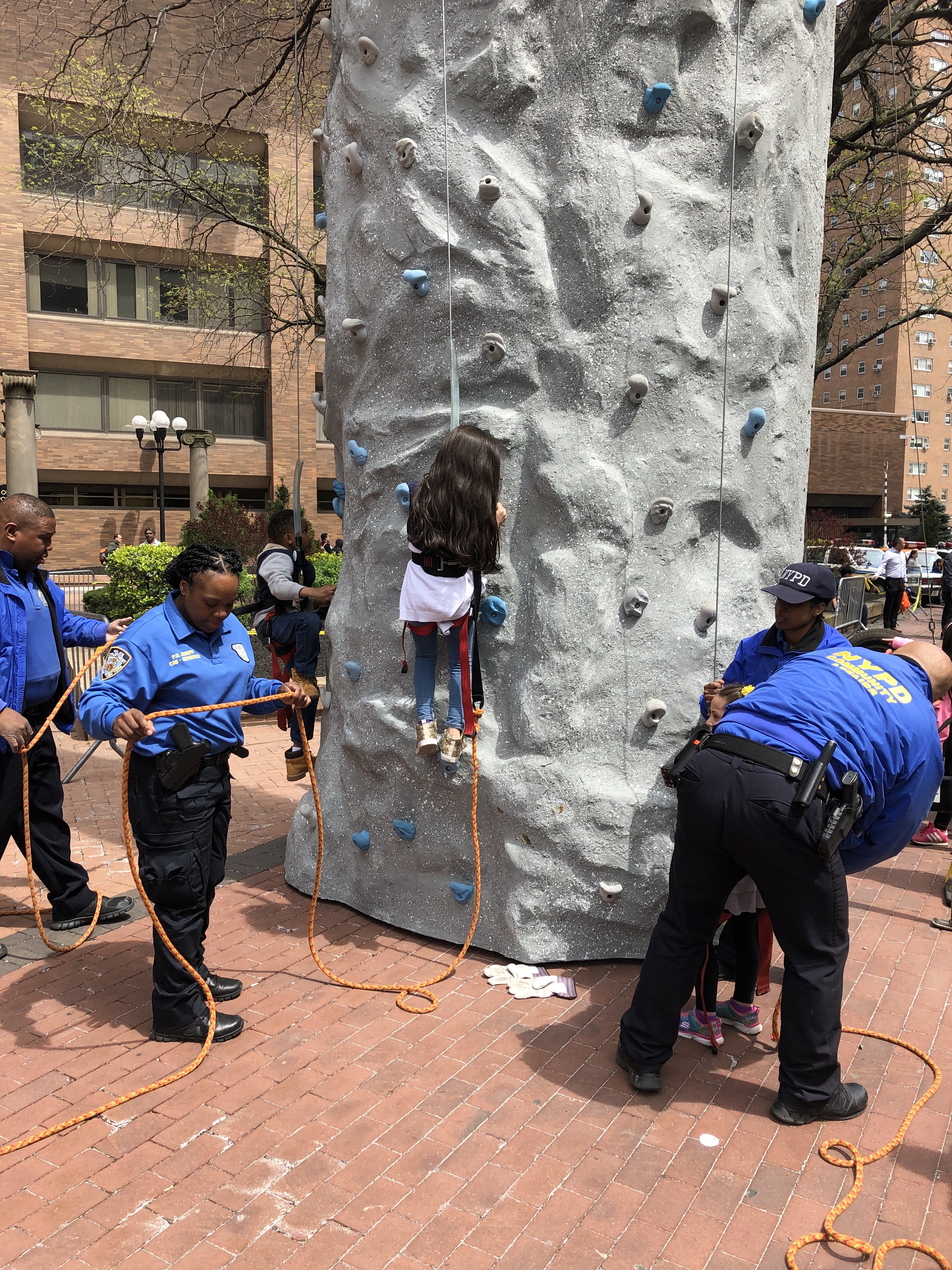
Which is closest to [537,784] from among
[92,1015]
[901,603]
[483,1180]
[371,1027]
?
[371,1027]

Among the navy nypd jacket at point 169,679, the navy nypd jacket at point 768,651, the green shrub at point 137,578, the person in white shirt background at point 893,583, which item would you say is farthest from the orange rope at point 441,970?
the person in white shirt background at point 893,583

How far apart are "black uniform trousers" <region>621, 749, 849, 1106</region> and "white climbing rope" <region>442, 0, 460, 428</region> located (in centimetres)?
223

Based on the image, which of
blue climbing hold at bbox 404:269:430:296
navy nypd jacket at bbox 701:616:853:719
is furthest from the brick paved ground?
blue climbing hold at bbox 404:269:430:296

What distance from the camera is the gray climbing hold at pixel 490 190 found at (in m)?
4.64

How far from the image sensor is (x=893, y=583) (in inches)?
720

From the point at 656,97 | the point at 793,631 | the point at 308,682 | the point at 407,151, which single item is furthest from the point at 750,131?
the point at 308,682

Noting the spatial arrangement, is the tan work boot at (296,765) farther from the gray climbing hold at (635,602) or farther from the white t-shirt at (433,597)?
the gray climbing hold at (635,602)

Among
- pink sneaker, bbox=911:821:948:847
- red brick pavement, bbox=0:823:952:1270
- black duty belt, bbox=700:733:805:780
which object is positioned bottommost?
pink sneaker, bbox=911:821:948:847

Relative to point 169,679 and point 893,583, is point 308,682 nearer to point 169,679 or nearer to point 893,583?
point 169,679

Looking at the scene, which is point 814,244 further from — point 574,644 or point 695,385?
point 574,644

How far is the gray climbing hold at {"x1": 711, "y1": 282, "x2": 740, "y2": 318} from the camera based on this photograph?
15.7 feet

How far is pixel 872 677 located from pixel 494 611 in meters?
1.92

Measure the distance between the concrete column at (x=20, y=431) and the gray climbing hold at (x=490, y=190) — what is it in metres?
28.4

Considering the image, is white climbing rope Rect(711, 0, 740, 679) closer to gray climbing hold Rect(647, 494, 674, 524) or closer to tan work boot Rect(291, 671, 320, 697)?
gray climbing hold Rect(647, 494, 674, 524)
